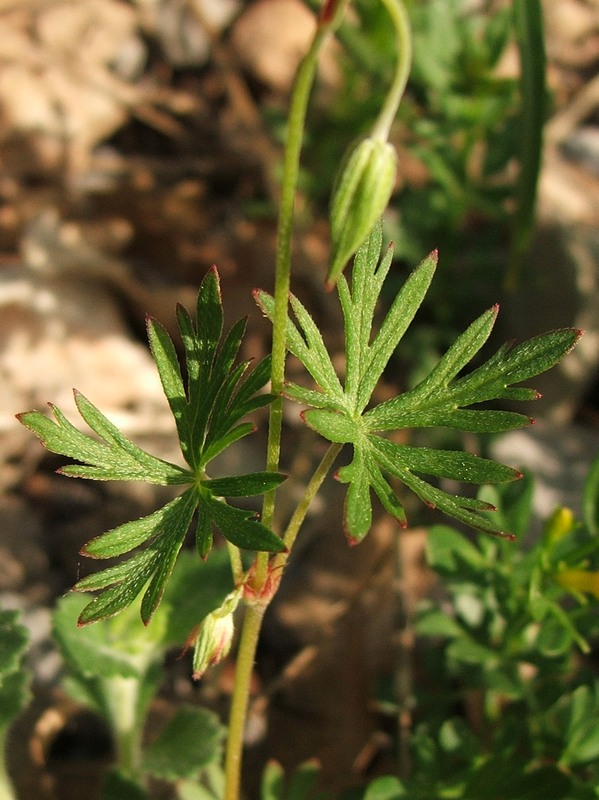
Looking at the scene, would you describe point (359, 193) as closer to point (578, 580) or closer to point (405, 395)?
point (405, 395)

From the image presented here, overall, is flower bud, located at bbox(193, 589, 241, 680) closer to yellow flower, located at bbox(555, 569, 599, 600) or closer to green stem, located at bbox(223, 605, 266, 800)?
green stem, located at bbox(223, 605, 266, 800)

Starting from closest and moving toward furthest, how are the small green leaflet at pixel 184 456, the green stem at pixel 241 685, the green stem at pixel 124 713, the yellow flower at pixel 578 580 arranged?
the small green leaflet at pixel 184 456 < the green stem at pixel 241 685 < the yellow flower at pixel 578 580 < the green stem at pixel 124 713

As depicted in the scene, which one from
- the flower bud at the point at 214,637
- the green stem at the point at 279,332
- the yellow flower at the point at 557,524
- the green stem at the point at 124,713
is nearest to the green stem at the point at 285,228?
the green stem at the point at 279,332

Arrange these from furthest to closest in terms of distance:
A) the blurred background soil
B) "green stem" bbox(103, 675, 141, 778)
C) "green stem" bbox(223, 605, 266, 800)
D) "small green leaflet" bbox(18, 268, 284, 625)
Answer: the blurred background soil, "green stem" bbox(103, 675, 141, 778), "green stem" bbox(223, 605, 266, 800), "small green leaflet" bbox(18, 268, 284, 625)

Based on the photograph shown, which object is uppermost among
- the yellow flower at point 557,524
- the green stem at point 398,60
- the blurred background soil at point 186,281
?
the blurred background soil at point 186,281

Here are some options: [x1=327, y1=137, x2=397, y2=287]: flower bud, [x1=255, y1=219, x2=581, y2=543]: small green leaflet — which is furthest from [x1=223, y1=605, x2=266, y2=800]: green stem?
[x1=327, y1=137, x2=397, y2=287]: flower bud

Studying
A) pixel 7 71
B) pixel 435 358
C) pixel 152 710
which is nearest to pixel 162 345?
pixel 152 710

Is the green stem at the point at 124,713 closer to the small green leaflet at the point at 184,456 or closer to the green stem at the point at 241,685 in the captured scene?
the green stem at the point at 241,685

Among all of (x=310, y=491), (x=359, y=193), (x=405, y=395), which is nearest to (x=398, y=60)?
(x=359, y=193)
